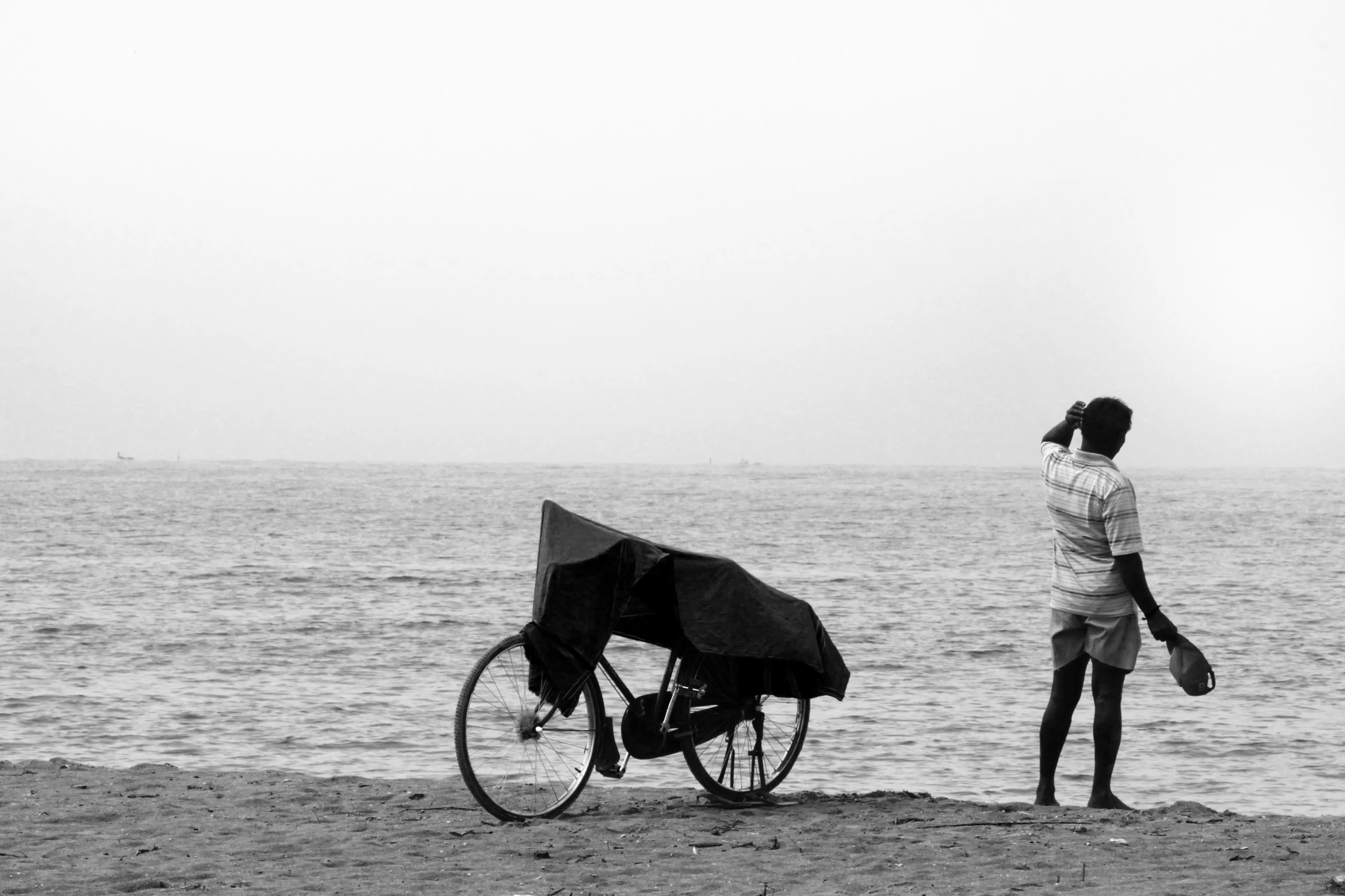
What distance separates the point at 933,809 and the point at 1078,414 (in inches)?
82.3

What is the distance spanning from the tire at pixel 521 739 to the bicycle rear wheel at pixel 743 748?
1.82ft

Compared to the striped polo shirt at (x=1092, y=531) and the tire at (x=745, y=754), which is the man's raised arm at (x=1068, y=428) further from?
the tire at (x=745, y=754)

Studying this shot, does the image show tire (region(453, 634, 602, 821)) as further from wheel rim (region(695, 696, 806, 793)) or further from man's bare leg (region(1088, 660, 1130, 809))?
man's bare leg (region(1088, 660, 1130, 809))

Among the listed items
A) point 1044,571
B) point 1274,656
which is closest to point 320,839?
point 1274,656

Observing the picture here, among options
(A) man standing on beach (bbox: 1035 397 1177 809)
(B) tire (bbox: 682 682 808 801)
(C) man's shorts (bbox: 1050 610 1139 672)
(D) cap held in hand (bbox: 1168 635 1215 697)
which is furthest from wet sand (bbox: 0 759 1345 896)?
(C) man's shorts (bbox: 1050 610 1139 672)

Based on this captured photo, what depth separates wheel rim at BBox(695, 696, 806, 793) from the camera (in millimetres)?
6840

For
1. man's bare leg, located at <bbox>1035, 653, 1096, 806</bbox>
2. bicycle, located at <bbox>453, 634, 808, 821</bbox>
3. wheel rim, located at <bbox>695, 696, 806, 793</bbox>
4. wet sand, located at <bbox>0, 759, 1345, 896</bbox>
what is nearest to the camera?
wet sand, located at <bbox>0, 759, 1345, 896</bbox>

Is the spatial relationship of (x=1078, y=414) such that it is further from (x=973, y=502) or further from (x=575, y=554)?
(x=973, y=502)

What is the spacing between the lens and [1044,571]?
30.2 m

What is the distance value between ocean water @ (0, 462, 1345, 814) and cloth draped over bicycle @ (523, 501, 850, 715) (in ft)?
6.67

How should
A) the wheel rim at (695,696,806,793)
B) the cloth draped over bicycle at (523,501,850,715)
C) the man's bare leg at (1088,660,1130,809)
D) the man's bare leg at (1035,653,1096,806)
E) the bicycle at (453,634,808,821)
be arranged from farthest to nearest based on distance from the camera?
1. the wheel rim at (695,696,806,793)
2. the man's bare leg at (1035,653,1096,806)
3. the man's bare leg at (1088,660,1130,809)
4. the bicycle at (453,634,808,821)
5. the cloth draped over bicycle at (523,501,850,715)

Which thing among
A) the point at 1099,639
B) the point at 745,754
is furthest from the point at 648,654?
the point at 1099,639

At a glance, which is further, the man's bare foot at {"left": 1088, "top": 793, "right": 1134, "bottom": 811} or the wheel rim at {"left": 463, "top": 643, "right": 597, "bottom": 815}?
the man's bare foot at {"left": 1088, "top": 793, "right": 1134, "bottom": 811}

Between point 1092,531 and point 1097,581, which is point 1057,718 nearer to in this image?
point 1097,581
